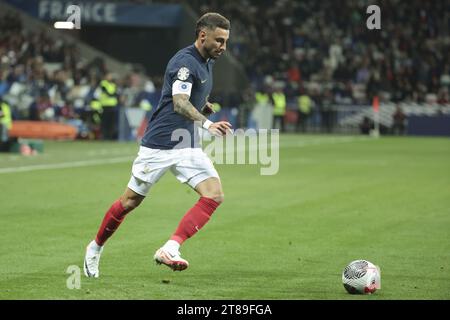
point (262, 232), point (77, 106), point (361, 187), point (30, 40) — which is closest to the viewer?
point (262, 232)

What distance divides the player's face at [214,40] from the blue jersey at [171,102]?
0.12 m

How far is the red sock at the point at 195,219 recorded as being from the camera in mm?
9578

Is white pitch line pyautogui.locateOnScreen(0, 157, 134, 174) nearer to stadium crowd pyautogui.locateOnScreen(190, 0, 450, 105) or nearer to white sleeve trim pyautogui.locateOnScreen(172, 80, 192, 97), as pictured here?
white sleeve trim pyautogui.locateOnScreen(172, 80, 192, 97)

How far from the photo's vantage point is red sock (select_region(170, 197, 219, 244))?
377 inches

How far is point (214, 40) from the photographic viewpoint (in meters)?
9.70

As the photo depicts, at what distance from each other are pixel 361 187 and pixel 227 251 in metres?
8.24

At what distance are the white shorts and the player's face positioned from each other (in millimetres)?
871

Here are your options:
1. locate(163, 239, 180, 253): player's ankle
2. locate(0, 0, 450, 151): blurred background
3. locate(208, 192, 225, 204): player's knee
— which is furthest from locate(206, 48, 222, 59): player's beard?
locate(0, 0, 450, 151): blurred background

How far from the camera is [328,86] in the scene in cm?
4725

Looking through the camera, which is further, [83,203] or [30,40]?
[30,40]

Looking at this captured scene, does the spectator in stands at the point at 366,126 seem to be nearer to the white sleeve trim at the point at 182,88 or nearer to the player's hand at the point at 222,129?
the white sleeve trim at the point at 182,88
